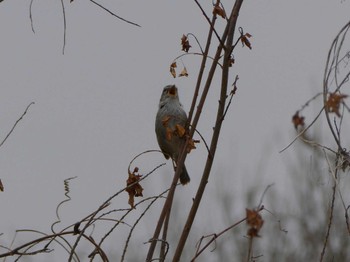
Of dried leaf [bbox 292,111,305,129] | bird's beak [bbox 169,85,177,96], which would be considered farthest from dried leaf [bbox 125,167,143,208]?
bird's beak [bbox 169,85,177,96]

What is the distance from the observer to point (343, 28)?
212 centimetres

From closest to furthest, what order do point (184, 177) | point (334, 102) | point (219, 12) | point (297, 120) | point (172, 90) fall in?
point (334, 102) → point (297, 120) → point (219, 12) → point (172, 90) → point (184, 177)

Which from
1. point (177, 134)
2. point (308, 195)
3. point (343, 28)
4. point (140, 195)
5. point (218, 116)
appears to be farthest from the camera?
point (308, 195)

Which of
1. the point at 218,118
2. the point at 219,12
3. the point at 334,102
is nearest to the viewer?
the point at 334,102

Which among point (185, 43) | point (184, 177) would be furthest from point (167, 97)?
point (185, 43)

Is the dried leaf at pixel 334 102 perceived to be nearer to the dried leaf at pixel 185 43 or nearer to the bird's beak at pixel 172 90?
the dried leaf at pixel 185 43

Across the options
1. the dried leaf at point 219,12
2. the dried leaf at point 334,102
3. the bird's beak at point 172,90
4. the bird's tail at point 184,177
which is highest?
the bird's tail at point 184,177

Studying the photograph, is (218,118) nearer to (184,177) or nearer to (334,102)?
(334,102)

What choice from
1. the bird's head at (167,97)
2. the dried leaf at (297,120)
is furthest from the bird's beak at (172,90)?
the dried leaf at (297,120)

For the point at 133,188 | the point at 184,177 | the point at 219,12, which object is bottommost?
the point at 133,188

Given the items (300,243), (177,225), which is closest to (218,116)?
(300,243)

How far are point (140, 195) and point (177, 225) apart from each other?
33.0ft

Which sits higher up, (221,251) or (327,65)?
(221,251)

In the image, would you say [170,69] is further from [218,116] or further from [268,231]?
[268,231]
